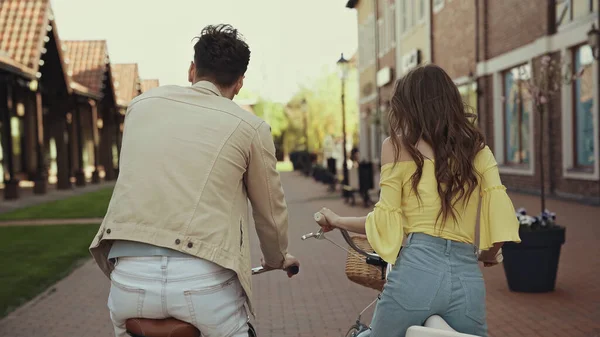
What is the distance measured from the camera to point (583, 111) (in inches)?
675

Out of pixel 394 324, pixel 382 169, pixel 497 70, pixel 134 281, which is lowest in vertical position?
pixel 394 324

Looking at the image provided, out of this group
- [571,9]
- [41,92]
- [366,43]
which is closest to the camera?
[571,9]

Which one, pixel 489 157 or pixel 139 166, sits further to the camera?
pixel 489 157

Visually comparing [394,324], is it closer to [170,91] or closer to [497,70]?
[170,91]

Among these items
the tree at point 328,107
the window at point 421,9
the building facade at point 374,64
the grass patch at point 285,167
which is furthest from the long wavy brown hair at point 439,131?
the tree at point 328,107

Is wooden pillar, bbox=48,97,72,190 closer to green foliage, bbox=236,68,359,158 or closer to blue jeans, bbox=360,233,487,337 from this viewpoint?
blue jeans, bbox=360,233,487,337

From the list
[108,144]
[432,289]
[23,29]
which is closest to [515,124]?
[23,29]

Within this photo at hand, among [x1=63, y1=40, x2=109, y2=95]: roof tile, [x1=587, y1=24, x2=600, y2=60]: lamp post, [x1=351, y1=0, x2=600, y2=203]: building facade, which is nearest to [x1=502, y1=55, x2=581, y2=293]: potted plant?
[x1=351, y1=0, x2=600, y2=203]: building facade

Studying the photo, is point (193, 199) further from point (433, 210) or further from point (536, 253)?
point (536, 253)

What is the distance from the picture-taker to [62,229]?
14.8 m

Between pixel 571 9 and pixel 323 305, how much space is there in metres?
12.5

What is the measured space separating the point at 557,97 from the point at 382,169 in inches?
645

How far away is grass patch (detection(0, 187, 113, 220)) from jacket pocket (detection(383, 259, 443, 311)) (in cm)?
1557

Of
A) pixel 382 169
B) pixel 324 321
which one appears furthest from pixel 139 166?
pixel 324 321
